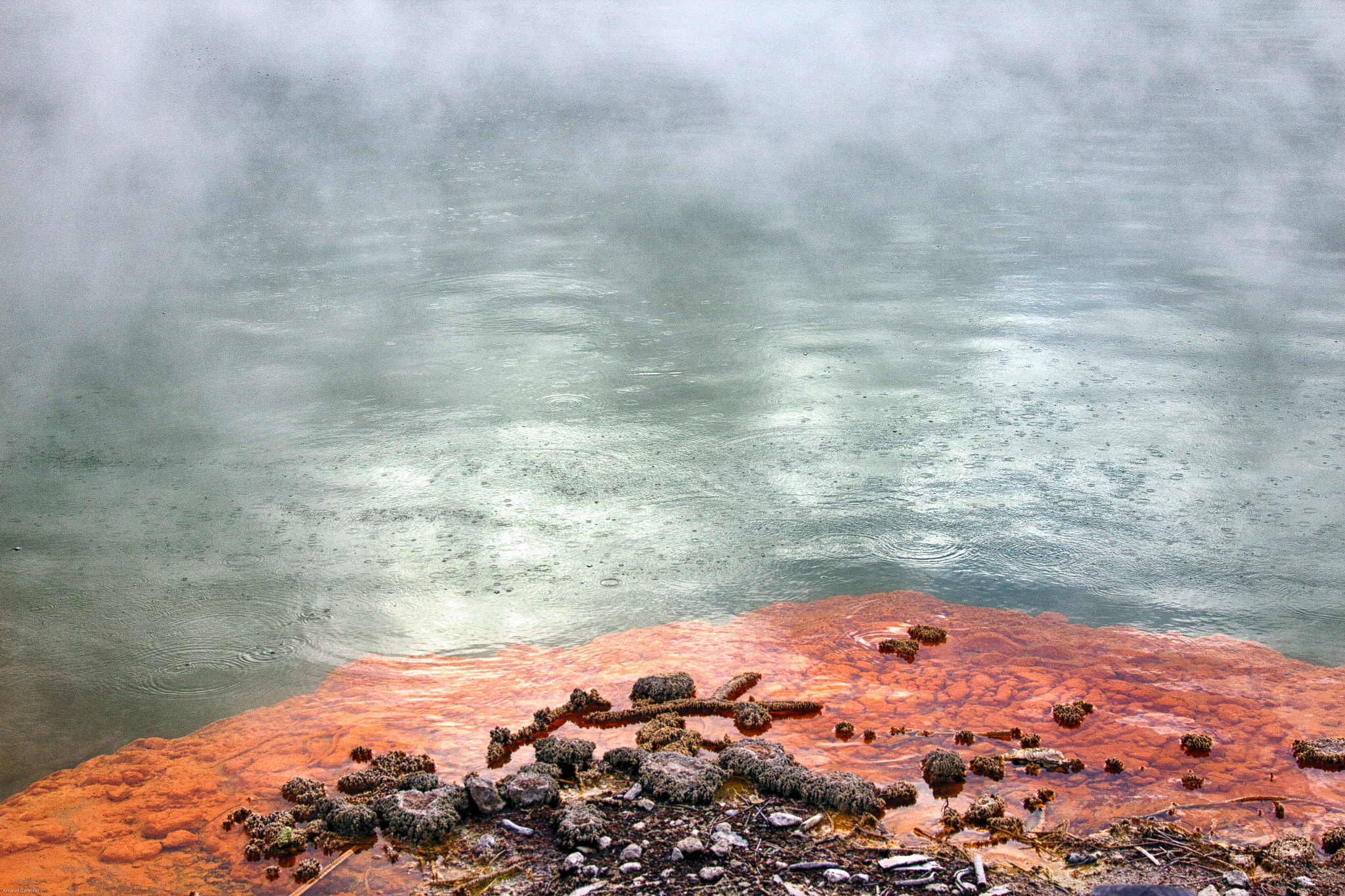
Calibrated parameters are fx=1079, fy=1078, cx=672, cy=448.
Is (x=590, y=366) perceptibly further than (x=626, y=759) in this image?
Yes

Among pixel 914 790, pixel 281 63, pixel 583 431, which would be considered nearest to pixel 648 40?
pixel 281 63

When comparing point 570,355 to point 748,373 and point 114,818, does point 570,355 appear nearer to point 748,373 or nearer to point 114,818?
point 748,373

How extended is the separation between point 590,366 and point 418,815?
14.8 ft

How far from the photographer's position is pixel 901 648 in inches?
196

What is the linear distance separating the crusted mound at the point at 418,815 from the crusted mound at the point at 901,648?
2.17 meters

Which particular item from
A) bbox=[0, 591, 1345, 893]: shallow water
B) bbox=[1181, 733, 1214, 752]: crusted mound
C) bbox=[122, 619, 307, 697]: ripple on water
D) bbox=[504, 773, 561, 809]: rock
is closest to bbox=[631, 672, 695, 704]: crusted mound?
bbox=[0, 591, 1345, 893]: shallow water

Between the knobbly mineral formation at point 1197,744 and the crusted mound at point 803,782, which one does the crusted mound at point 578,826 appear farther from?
the knobbly mineral formation at point 1197,744

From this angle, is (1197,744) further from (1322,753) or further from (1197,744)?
(1322,753)

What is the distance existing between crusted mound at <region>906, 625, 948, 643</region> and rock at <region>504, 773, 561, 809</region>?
202 cm

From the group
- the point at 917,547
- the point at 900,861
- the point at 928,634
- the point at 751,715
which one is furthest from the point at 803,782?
the point at 917,547

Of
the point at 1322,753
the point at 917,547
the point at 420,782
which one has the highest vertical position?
the point at 917,547

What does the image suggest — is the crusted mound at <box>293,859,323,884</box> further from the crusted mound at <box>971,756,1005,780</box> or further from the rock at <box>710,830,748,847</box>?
the crusted mound at <box>971,756,1005,780</box>

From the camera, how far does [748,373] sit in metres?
7.71

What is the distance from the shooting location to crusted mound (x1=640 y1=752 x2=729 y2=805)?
12.4ft
